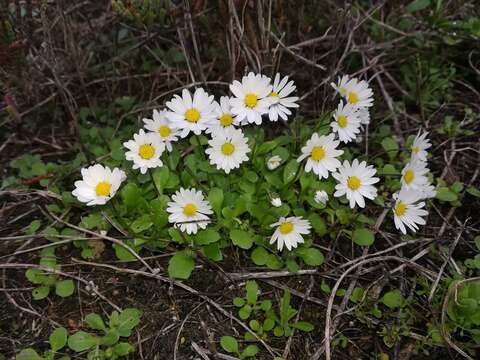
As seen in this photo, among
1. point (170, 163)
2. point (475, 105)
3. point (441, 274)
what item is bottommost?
point (441, 274)

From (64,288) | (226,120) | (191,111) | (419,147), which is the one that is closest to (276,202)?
(226,120)

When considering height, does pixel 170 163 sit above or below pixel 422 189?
above

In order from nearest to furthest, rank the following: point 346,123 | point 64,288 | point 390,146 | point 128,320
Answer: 1. point 128,320
2. point 64,288
3. point 346,123
4. point 390,146

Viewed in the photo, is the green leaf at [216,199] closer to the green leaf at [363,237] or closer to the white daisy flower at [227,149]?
the white daisy flower at [227,149]

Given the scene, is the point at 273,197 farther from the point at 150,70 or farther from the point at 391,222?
the point at 150,70

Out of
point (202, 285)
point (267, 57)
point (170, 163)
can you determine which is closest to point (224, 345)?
point (202, 285)

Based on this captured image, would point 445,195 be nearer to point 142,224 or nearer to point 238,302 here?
point 238,302
